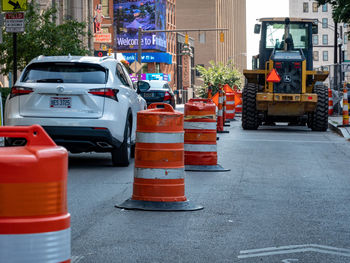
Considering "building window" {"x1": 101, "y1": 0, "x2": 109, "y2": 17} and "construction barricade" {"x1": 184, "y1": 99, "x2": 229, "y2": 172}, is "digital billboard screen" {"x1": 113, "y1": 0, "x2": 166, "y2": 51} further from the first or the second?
"construction barricade" {"x1": 184, "y1": 99, "x2": 229, "y2": 172}

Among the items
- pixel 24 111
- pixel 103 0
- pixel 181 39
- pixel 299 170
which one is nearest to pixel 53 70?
pixel 24 111

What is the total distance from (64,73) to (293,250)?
6.81 m

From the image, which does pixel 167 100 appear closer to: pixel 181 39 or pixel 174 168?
pixel 174 168

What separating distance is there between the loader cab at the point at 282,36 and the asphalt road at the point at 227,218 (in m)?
12.4

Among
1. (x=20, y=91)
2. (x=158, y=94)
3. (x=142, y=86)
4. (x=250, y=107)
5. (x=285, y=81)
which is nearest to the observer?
(x=20, y=91)

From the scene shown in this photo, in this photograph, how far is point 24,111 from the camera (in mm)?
12047

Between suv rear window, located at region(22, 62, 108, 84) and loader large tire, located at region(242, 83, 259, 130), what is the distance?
1288cm

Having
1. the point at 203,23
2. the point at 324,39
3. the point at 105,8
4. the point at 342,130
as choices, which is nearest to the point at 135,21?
Answer: the point at 105,8

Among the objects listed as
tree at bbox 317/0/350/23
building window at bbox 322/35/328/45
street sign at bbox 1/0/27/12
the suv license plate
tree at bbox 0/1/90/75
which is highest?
building window at bbox 322/35/328/45

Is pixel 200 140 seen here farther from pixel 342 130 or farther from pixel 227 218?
pixel 342 130

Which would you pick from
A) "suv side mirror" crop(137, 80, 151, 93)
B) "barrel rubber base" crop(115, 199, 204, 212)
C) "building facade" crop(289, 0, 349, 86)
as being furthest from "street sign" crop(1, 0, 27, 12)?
"building facade" crop(289, 0, 349, 86)

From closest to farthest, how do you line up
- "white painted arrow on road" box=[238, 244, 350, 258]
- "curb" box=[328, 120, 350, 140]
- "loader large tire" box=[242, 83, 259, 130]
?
"white painted arrow on road" box=[238, 244, 350, 258] < "curb" box=[328, 120, 350, 140] < "loader large tire" box=[242, 83, 259, 130]

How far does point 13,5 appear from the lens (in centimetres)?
1686

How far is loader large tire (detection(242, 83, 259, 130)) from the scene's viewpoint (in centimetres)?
2477
